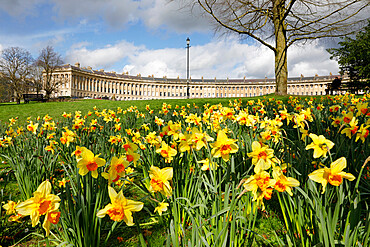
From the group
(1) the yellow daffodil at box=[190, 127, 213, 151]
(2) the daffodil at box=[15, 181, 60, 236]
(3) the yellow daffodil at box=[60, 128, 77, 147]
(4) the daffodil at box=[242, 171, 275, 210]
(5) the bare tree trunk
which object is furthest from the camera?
(5) the bare tree trunk

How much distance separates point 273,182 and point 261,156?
194 millimetres

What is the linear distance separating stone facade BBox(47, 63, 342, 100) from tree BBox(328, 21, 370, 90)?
59867 mm

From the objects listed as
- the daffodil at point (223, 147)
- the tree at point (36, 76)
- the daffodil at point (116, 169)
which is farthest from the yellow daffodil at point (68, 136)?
the tree at point (36, 76)

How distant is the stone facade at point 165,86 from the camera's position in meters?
78.4

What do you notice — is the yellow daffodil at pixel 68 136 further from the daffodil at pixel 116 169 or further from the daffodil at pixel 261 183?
the daffodil at pixel 261 183

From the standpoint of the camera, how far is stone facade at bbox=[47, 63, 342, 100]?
3086 inches

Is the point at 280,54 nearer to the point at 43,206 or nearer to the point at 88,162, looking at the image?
the point at 88,162

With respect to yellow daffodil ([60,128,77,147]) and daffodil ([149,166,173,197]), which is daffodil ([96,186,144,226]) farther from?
yellow daffodil ([60,128,77,147])

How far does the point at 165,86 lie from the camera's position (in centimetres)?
9388

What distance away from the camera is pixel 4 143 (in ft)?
9.41

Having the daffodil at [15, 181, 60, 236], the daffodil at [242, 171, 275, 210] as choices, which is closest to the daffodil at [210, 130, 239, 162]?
the daffodil at [242, 171, 275, 210]

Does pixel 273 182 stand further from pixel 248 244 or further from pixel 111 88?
pixel 111 88

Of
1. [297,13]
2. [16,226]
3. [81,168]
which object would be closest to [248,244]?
[81,168]

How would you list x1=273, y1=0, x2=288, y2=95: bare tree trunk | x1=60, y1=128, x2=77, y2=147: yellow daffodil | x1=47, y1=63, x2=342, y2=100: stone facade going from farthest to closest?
x1=47, y1=63, x2=342, y2=100: stone facade, x1=273, y1=0, x2=288, y2=95: bare tree trunk, x1=60, y1=128, x2=77, y2=147: yellow daffodil
